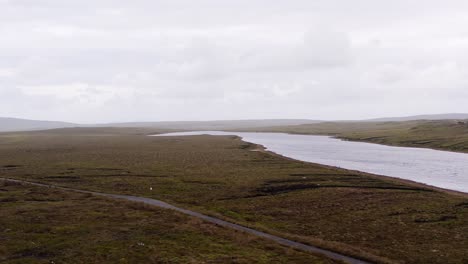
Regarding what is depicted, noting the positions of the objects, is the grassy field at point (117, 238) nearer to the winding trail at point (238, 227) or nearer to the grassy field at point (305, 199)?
the winding trail at point (238, 227)

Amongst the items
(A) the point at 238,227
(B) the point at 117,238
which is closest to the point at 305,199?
(A) the point at 238,227

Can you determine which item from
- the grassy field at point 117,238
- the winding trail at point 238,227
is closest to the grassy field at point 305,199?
the winding trail at point 238,227

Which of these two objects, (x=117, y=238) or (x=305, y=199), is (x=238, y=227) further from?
(x=305, y=199)

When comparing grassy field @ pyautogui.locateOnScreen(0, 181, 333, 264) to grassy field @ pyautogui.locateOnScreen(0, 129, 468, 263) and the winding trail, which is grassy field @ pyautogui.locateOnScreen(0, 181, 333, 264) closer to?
the winding trail

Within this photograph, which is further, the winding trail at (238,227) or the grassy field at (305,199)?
the grassy field at (305,199)

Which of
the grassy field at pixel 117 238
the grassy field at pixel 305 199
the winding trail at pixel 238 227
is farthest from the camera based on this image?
the grassy field at pixel 305 199

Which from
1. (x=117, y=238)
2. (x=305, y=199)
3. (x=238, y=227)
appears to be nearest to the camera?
(x=117, y=238)
